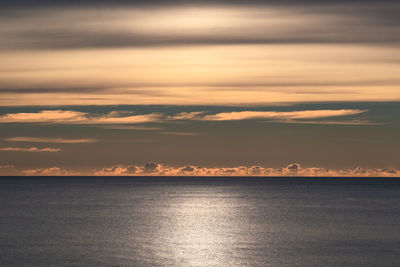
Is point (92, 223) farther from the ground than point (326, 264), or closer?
farther from the ground

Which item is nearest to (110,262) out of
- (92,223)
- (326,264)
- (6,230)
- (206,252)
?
(206,252)

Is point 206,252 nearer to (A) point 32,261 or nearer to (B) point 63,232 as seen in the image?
(A) point 32,261

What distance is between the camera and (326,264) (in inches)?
2024

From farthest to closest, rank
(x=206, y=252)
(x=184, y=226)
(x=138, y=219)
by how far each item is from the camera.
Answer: (x=138, y=219)
(x=184, y=226)
(x=206, y=252)

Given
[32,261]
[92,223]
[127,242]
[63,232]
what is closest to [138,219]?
[92,223]

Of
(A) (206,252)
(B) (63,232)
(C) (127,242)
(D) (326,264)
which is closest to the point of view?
(D) (326,264)

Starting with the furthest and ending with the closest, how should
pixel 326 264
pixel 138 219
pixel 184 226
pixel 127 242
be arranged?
pixel 138 219 → pixel 184 226 → pixel 127 242 → pixel 326 264

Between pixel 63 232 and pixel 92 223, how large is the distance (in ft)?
45.0

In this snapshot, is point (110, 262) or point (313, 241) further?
point (313, 241)

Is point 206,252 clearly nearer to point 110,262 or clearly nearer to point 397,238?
point 110,262

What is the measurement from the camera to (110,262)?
52250 millimetres

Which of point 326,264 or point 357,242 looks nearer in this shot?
point 326,264

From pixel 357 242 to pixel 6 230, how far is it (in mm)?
44831

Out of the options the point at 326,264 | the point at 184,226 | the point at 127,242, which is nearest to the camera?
the point at 326,264
